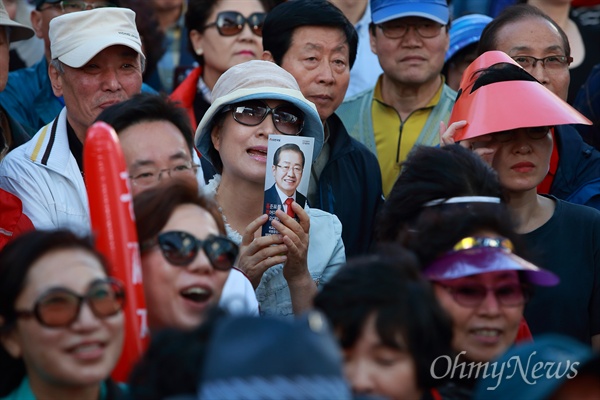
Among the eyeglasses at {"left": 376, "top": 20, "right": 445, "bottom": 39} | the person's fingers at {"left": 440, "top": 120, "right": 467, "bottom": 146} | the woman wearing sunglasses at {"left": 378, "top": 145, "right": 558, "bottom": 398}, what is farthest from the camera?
the eyeglasses at {"left": 376, "top": 20, "right": 445, "bottom": 39}

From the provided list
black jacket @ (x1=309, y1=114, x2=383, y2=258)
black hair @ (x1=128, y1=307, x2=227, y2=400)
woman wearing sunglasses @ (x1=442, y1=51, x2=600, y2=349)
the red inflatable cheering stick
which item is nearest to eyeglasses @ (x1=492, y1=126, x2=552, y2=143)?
woman wearing sunglasses @ (x1=442, y1=51, x2=600, y2=349)

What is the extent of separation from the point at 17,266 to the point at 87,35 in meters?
2.21

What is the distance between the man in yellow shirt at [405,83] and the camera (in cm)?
580

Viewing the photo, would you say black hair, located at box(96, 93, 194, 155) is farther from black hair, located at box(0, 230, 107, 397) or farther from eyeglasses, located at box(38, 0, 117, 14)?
eyeglasses, located at box(38, 0, 117, 14)

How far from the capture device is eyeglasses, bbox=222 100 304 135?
14.9 ft

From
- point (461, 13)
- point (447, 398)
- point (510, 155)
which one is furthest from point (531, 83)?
point (461, 13)

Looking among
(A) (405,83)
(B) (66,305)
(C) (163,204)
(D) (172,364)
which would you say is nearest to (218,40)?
(A) (405,83)

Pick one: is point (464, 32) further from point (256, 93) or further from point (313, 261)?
point (313, 261)

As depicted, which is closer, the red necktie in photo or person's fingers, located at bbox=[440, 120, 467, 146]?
the red necktie in photo

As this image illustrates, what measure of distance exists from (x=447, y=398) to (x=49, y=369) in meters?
1.21

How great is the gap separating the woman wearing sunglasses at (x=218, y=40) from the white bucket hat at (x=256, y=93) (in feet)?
4.68

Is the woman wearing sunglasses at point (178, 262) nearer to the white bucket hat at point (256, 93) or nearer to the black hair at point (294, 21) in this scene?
the white bucket hat at point (256, 93)

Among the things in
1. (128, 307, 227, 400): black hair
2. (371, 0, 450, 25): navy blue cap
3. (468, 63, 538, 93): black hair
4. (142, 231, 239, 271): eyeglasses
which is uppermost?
(371, 0, 450, 25): navy blue cap

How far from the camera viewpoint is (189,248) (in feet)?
10.8
